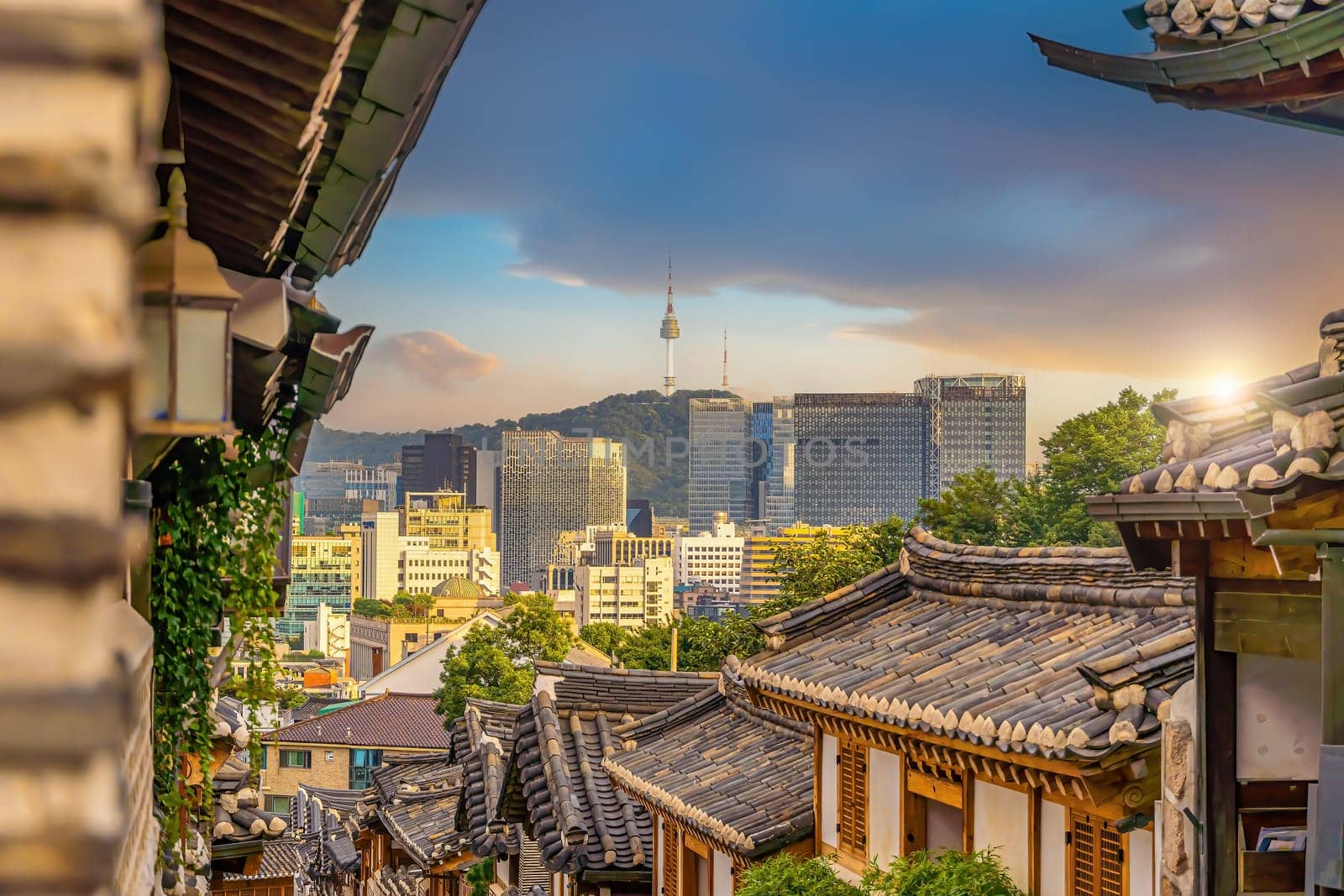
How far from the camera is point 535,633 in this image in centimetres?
7012

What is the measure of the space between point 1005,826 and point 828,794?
3.46 meters

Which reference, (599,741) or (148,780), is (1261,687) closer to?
→ (148,780)

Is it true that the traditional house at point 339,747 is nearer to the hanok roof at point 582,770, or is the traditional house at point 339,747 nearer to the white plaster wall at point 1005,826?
the hanok roof at point 582,770

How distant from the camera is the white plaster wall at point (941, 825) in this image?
12.5 meters

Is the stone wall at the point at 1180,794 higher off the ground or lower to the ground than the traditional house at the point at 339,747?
higher

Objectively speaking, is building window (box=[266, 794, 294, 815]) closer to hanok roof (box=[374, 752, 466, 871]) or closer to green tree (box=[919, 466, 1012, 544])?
hanok roof (box=[374, 752, 466, 871])

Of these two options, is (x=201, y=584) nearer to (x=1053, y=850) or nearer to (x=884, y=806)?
(x=1053, y=850)

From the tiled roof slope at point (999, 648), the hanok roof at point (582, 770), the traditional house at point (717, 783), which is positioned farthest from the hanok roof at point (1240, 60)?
the hanok roof at point (582, 770)

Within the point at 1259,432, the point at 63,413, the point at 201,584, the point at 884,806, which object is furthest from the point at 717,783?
the point at 63,413

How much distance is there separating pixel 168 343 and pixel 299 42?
1.25 meters

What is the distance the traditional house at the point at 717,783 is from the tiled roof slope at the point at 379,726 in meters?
47.3

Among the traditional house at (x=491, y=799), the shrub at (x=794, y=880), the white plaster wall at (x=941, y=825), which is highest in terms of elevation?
the white plaster wall at (x=941, y=825)

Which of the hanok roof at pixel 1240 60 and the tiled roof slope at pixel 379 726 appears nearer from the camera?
the hanok roof at pixel 1240 60

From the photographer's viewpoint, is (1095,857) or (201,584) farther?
(1095,857)
